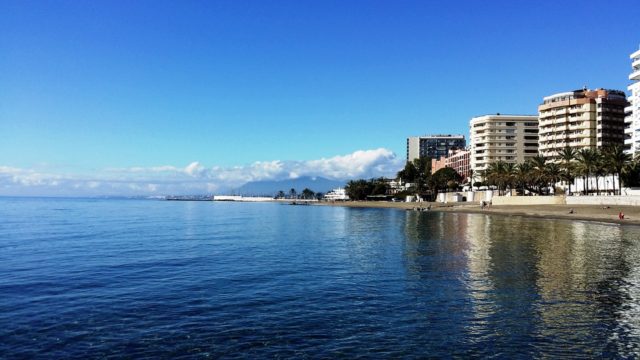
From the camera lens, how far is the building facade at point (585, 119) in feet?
516

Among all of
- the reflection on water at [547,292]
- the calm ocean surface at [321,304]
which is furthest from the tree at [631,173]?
the calm ocean surface at [321,304]

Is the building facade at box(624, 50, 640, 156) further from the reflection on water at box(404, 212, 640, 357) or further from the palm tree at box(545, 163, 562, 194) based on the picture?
the reflection on water at box(404, 212, 640, 357)

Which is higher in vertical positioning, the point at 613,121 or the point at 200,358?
the point at 613,121

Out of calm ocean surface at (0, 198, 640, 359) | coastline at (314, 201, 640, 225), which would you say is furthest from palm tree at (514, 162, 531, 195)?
calm ocean surface at (0, 198, 640, 359)

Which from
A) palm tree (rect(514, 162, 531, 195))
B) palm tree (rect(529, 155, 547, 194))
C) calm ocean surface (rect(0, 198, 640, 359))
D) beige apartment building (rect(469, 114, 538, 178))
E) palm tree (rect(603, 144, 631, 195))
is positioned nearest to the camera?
calm ocean surface (rect(0, 198, 640, 359))

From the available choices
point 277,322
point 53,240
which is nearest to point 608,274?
point 277,322

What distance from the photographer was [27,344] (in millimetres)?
16734

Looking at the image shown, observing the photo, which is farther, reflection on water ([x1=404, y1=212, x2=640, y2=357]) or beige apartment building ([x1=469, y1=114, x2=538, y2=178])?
beige apartment building ([x1=469, y1=114, x2=538, y2=178])

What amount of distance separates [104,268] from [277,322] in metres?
19.3

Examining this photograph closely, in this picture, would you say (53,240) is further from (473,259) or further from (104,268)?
(473,259)

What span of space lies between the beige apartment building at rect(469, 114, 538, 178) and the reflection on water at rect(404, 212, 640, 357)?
494 feet

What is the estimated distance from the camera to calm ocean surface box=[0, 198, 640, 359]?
53.8 ft

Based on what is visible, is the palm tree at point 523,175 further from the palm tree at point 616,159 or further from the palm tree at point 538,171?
the palm tree at point 616,159

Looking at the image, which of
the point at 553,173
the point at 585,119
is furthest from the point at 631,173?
the point at 585,119
